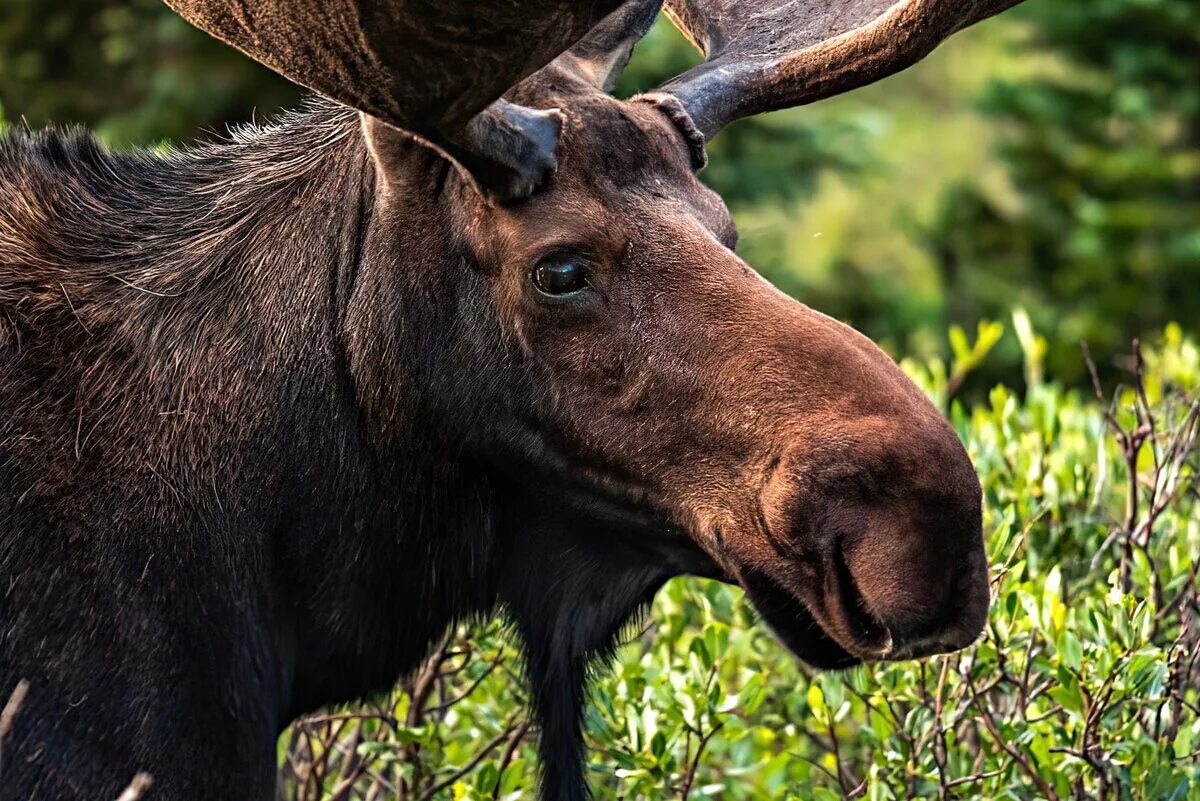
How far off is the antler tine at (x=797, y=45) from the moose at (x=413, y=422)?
0.01m

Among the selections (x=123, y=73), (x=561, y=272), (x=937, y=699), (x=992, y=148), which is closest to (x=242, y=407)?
(x=561, y=272)

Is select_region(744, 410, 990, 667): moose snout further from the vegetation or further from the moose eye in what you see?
the vegetation

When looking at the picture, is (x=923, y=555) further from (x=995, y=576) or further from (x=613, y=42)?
(x=613, y=42)

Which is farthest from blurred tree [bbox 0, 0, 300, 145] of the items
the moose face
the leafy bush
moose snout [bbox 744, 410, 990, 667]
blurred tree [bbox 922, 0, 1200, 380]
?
moose snout [bbox 744, 410, 990, 667]

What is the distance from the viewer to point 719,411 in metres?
2.96

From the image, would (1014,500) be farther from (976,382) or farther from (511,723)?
(976,382)

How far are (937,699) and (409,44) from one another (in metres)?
1.85

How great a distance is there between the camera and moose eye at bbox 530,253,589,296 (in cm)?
308

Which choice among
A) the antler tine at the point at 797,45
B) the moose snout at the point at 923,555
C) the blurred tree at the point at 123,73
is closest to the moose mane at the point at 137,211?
the antler tine at the point at 797,45

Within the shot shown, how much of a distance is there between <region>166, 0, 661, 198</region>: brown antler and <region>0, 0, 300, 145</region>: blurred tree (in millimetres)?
8093

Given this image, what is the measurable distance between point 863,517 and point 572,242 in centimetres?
74

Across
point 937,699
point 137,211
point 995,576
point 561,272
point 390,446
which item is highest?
point 137,211

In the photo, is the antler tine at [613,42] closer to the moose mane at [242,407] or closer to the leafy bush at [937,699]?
the moose mane at [242,407]

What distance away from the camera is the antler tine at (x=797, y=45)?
3.31m
